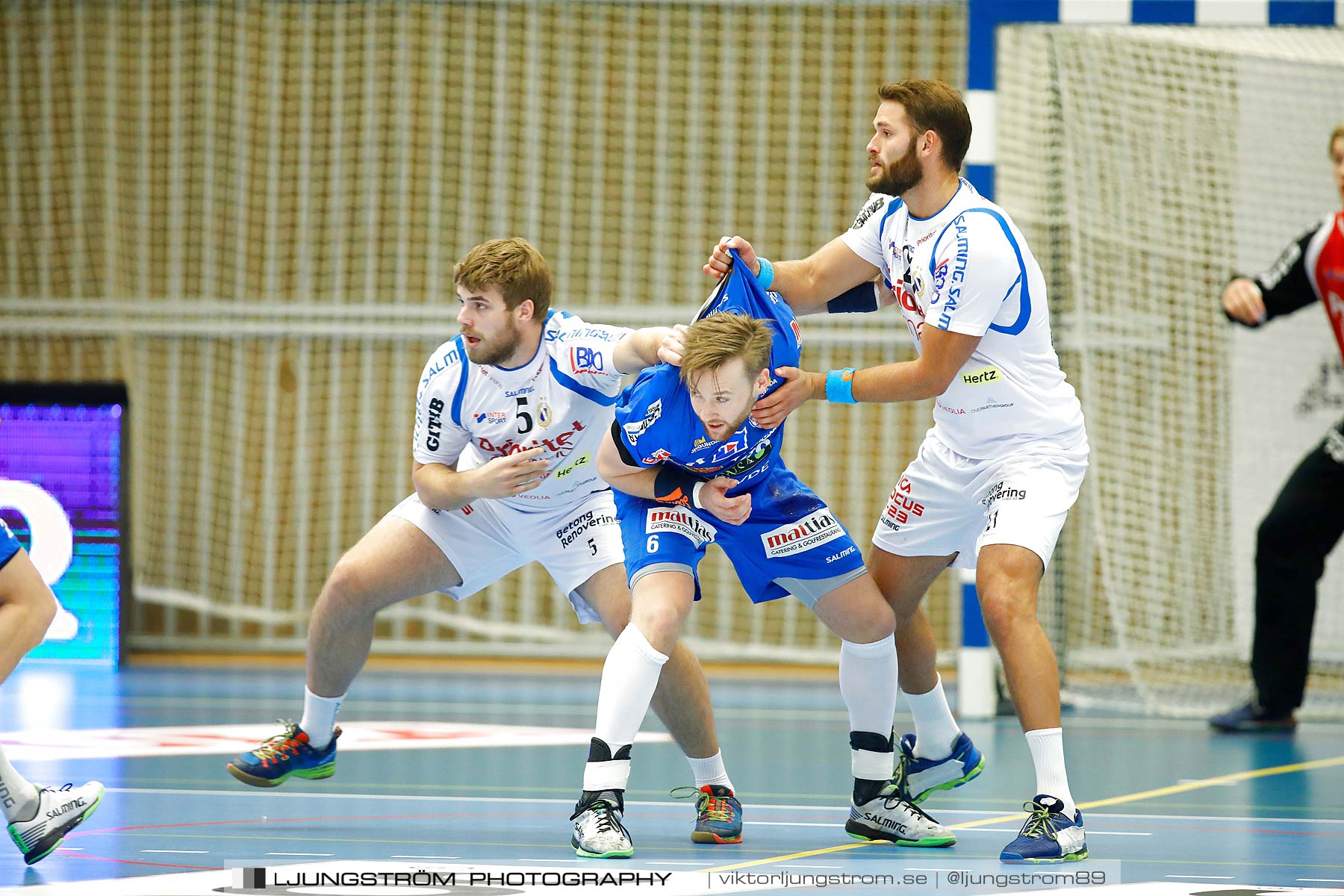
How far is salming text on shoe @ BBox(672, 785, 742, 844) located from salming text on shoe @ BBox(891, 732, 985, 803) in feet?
1.85

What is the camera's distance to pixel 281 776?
15.8 ft

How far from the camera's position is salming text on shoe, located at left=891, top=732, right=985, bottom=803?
4625mm

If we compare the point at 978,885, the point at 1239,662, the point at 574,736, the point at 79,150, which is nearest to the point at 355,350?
the point at 79,150

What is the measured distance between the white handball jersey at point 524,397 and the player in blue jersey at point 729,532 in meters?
0.34

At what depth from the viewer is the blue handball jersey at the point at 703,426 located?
4219mm

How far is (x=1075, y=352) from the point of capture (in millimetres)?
9344

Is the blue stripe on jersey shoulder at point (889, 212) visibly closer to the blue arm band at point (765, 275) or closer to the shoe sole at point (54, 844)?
the blue arm band at point (765, 275)

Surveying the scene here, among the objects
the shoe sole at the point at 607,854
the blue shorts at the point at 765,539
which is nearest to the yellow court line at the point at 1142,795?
the shoe sole at the point at 607,854

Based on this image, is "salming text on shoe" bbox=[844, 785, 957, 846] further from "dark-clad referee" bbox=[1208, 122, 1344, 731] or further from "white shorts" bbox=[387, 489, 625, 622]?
"dark-clad referee" bbox=[1208, 122, 1344, 731]

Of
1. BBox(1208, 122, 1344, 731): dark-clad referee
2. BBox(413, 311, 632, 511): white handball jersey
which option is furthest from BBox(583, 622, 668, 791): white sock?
BBox(1208, 122, 1344, 731): dark-clad referee

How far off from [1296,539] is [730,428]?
4.30m

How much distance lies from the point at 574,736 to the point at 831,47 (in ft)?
19.1

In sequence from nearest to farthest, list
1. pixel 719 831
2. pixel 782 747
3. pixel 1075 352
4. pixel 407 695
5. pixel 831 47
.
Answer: pixel 719 831, pixel 782 747, pixel 407 695, pixel 1075 352, pixel 831 47

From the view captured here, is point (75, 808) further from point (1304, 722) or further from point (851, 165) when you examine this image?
point (851, 165)
